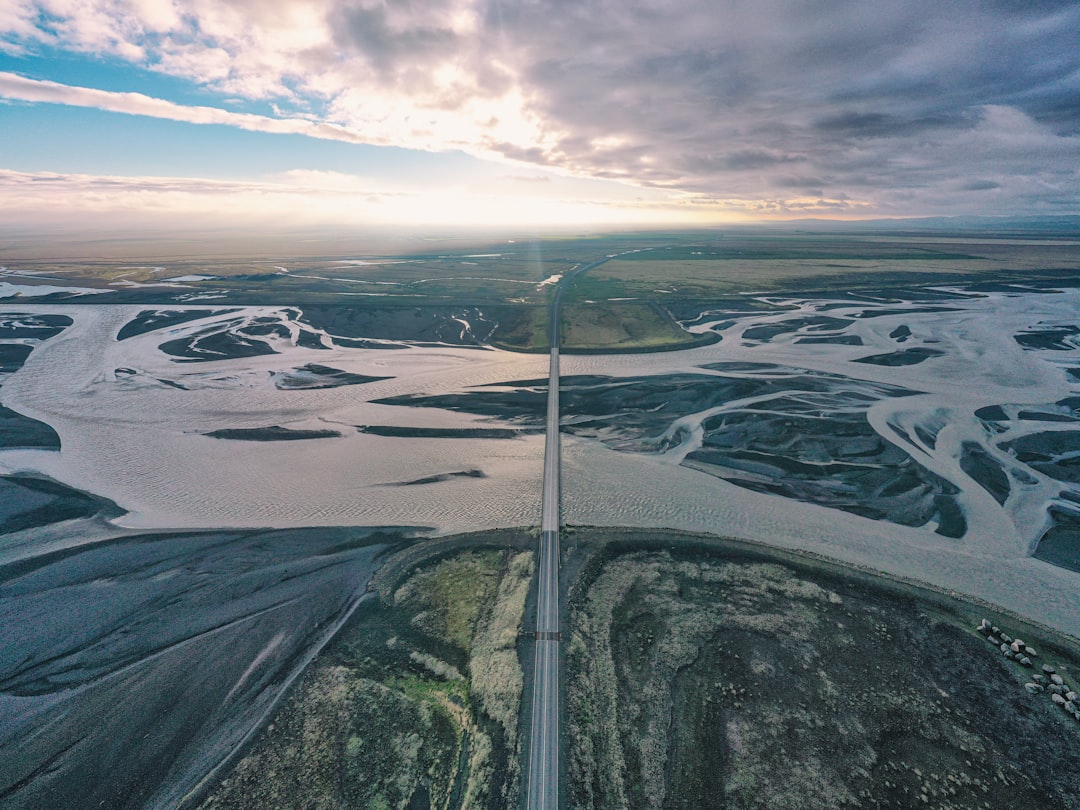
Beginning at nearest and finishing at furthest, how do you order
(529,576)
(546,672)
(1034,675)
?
(1034,675) < (546,672) < (529,576)

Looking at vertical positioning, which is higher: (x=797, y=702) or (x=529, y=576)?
(x=529, y=576)

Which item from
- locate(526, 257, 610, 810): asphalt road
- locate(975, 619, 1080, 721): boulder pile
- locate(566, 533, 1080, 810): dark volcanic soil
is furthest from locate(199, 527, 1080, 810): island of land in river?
locate(526, 257, 610, 810): asphalt road

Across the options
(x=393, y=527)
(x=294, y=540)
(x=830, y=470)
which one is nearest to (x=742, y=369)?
(x=830, y=470)

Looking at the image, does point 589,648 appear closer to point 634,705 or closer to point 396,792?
point 634,705

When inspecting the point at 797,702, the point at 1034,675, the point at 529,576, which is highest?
the point at 529,576

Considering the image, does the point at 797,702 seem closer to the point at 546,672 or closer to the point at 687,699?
the point at 687,699

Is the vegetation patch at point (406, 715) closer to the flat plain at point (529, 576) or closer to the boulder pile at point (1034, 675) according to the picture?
the flat plain at point (529, 576)

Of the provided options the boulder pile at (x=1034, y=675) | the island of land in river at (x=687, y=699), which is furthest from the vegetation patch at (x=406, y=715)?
the boulder pile at (x=1034, y=675)

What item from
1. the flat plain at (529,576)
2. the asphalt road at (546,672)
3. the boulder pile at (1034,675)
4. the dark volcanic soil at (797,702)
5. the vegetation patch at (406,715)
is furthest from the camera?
the boulder pile at (1034,675)

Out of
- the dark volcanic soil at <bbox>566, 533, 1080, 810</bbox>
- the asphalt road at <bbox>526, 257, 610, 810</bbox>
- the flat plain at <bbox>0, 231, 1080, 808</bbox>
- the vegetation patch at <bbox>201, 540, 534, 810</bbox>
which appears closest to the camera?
the vegetation patch at <bbox>201, 540, 534, 810</bbox>

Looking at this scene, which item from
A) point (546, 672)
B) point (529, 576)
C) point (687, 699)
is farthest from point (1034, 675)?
point (529, 576)

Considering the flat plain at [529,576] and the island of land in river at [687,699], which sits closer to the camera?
the island of land in river at [687,699]

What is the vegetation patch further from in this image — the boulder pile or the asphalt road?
the boulder pile
